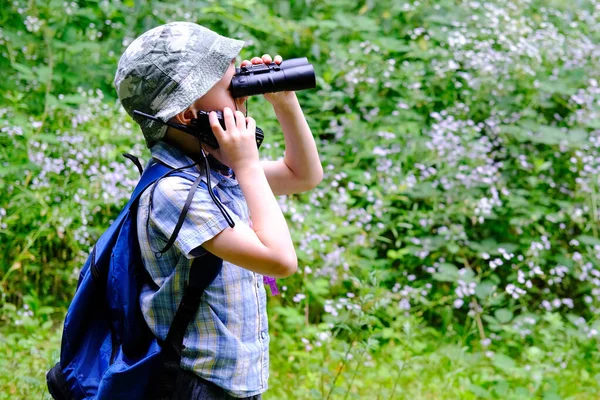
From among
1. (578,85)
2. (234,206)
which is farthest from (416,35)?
(234,206)

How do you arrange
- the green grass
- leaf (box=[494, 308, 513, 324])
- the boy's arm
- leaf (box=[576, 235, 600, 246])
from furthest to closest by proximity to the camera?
leaf (box=[576, 235, 600, 246]) → leaf (box=[494, 308, 513, 324]) → the green grass → the boy's arm

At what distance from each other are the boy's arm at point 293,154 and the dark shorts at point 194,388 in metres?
0.57

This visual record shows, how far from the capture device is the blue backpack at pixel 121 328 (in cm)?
160

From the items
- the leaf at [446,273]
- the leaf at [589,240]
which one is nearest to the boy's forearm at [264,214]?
the leaf at [446,273]

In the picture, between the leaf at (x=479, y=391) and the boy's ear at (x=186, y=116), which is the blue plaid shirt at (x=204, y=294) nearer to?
A: the boy's ear at (x=186, y=116)

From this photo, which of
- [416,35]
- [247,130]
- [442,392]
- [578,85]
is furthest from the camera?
[416,35]

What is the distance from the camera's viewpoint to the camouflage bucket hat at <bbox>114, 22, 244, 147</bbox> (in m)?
1.60

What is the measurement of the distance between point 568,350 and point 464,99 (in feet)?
5.80

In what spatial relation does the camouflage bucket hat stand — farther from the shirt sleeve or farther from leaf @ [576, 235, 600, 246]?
leaf @ [576, 235, 600, 246]

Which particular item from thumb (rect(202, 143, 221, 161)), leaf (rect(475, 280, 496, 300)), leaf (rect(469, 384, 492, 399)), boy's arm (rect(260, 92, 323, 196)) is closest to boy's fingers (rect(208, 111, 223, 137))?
thumb (rect(202, 143, 221, 161))

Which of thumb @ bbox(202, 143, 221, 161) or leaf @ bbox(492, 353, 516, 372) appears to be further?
leaf @ bbox(492, 353, 516, 372)

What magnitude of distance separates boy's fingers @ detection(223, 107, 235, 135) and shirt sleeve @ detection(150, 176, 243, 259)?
14 centimetres

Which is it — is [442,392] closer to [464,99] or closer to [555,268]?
[555,268]

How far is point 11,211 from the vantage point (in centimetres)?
344
